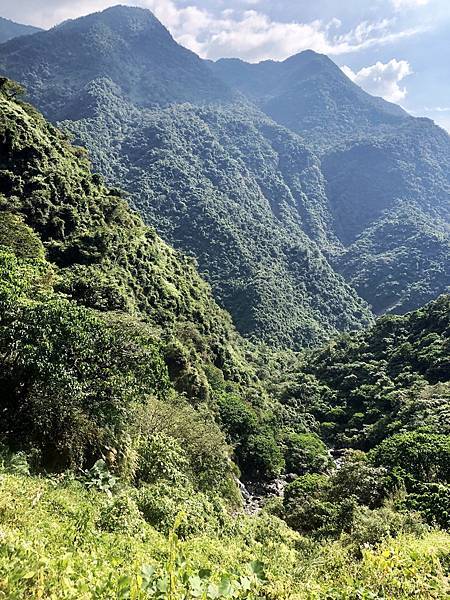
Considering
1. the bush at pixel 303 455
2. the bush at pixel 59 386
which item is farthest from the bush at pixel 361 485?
the bush at pixel 303 455

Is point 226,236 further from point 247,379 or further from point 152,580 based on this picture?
point 152,580

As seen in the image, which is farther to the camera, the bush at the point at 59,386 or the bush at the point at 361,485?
the bush at the point at 361,485

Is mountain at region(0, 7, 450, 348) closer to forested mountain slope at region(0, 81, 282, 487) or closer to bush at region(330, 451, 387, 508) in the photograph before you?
forested mountain slope at region(0, 81, 282, 487)

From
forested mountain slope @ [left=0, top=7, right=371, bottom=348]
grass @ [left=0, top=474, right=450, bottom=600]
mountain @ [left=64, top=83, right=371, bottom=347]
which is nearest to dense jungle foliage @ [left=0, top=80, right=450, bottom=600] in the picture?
grass @ [left=0, top=474, right=450, bottom=600]

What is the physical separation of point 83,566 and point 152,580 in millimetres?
1568

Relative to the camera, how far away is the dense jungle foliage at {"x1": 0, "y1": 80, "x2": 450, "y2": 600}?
16.6ft

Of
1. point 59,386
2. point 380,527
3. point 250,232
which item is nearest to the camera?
point 59,386

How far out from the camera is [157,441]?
17.3m

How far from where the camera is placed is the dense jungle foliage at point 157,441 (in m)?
5.06

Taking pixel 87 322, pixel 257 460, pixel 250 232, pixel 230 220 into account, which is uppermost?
pixel 230 220

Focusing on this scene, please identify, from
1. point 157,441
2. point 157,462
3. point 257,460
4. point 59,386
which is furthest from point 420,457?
point 59,386

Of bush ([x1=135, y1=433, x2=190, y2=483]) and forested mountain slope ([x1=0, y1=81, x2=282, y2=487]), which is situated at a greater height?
forested mountain slope ([x1=0, y1=81, x2=282, y2=487])

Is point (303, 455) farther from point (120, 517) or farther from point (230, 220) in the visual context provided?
point (230, 220)

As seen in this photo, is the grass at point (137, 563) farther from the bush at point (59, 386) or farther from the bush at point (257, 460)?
the bush at point (257, 460)
